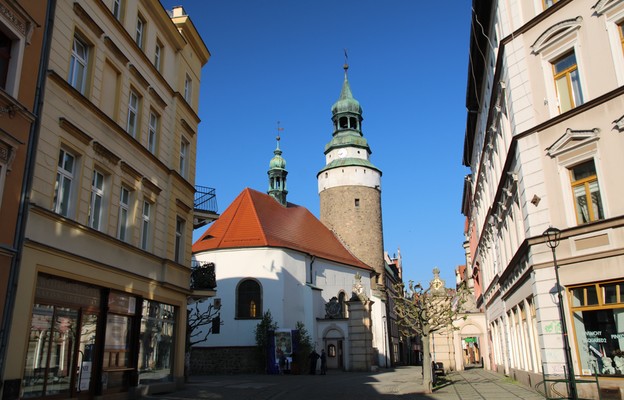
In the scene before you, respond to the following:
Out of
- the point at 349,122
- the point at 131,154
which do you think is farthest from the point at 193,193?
the point at 349,122

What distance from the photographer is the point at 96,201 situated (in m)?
12.9

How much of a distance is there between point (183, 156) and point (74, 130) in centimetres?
692

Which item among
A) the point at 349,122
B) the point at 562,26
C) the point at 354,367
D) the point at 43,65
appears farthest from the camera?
the point at 349,122

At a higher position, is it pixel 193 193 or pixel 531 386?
pixel 193 193

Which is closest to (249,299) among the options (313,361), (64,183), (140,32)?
(313,361)

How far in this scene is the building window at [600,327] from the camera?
38.2 ft

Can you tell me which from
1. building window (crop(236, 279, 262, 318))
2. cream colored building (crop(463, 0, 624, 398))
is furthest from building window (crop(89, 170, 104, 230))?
building window (crop(236, 279, 262, 318))

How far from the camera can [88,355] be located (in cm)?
1234

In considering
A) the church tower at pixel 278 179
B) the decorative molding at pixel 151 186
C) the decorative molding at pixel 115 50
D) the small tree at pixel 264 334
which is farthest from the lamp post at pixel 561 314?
the church tower at pixel 278 179

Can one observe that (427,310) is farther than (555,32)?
Yes

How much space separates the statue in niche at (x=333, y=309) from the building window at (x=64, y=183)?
2704 centimetres

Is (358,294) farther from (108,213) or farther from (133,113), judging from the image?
(108,213)

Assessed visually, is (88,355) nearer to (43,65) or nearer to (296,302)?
(43,65)

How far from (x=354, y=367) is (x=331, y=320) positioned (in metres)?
3.56
